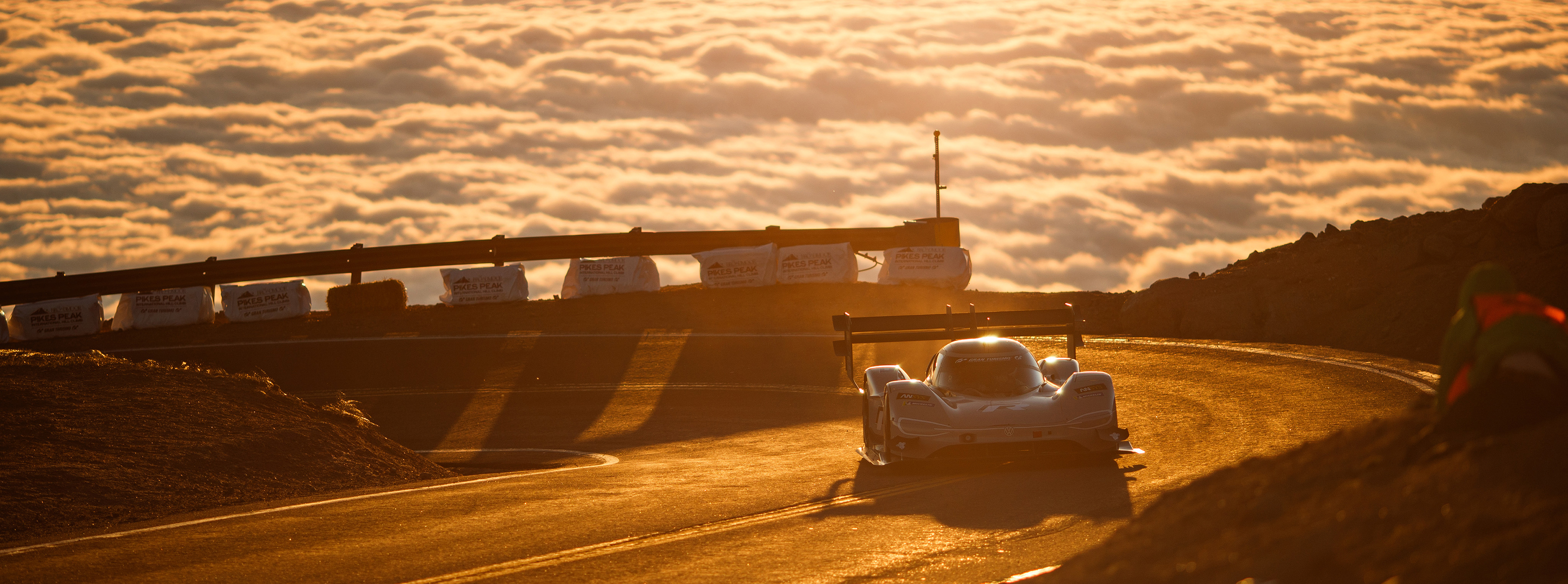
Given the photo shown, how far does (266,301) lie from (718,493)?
29732mm

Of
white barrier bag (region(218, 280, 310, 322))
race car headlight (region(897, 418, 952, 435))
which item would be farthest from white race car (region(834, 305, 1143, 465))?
white barrier bag (region(218, 280, 310, 322))

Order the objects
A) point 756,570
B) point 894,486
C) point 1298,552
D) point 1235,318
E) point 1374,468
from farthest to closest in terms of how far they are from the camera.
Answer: point 1235,318 → point 894,486 → point 756,570 → point 1374,468 → point 1298,552

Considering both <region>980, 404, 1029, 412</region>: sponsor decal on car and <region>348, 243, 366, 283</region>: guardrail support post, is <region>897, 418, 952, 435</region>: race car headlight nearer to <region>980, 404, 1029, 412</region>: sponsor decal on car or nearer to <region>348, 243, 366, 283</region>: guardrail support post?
<region>980, 404, 1029, 412</region>: sponsor decal on car

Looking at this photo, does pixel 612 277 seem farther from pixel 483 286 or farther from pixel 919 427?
pixel 919 427

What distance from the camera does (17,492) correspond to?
11.3m

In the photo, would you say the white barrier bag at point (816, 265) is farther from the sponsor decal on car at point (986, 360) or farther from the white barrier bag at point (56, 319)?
the sponsor decal on car at point (986, 360)

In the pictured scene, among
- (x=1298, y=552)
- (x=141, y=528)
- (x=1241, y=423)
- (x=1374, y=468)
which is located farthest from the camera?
(x=1241, y=423)

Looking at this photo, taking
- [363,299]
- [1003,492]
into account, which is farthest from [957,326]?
[363,299]

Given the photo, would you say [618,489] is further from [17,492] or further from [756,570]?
[17,492]

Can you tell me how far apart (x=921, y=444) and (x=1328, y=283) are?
20959 millimetres

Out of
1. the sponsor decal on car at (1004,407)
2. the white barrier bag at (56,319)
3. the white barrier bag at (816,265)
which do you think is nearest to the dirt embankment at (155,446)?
the sponsor decal on car at (1004,407)

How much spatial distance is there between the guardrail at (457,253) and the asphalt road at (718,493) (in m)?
14.4

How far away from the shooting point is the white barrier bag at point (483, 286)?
35.8 meters

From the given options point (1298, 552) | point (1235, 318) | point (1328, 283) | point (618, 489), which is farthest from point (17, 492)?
point (1328, 283)
